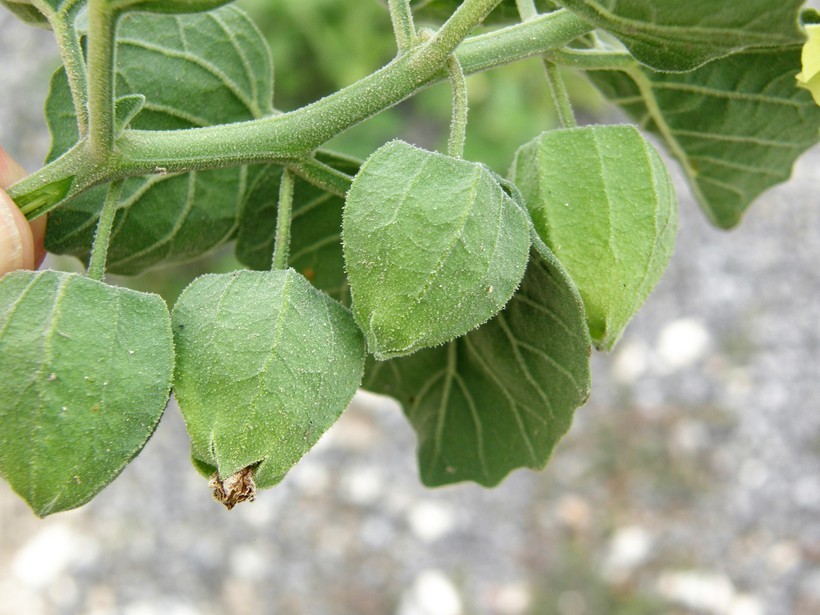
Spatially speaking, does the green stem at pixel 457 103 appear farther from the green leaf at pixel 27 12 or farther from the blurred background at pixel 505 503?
the blurred background at pixel 505 503

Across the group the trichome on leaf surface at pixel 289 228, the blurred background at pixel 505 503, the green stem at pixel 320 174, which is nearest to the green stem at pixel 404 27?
the trichome on leaf surface at pixel 289 228

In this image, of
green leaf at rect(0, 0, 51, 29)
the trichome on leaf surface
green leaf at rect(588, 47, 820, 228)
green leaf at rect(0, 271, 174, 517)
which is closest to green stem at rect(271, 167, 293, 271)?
the trichome on leaf surface

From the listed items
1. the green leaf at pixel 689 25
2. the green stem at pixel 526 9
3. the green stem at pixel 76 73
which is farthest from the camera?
the green stem at pixel 526 9

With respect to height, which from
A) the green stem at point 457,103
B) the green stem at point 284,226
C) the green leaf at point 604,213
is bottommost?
the green leaf at point 604,213

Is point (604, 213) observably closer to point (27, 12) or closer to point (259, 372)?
point (259, 372)

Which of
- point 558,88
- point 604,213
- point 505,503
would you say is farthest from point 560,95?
point 505,503

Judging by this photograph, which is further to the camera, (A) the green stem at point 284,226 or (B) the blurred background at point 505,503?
(B) the blurred background at point 505,503
